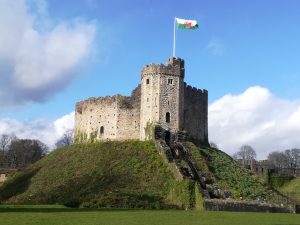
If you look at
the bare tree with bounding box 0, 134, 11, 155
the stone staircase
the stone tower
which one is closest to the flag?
the stone tower

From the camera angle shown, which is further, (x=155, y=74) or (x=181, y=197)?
(x=155, y=74)

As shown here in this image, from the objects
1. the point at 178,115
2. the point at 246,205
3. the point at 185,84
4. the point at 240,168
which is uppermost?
the point at 185,84

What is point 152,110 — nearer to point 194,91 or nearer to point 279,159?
point 194,91

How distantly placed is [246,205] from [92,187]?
16.1m

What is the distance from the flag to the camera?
6293 cm

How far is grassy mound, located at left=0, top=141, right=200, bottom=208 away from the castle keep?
88.6 inches

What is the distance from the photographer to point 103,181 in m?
53.8

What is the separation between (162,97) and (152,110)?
2.06 metres

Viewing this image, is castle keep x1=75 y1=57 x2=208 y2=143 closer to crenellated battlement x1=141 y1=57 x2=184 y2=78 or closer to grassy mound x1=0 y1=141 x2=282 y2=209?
crenellated battlement x1=141 y1=57 x2=184 y2=78

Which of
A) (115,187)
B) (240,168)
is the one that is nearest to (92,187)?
(115,187)

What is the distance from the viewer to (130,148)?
61156 millimetres

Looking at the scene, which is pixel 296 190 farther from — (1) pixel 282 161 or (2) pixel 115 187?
(1) pixel 282 161

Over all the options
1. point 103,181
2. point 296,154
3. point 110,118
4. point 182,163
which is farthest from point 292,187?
point 296,154

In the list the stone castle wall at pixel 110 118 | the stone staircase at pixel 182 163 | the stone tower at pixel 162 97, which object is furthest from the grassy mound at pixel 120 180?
the stone tower at pixel 162 97
